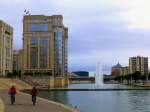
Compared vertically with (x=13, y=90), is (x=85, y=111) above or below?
below

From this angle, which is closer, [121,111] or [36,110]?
[36,110]

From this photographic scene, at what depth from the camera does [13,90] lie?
137 ft

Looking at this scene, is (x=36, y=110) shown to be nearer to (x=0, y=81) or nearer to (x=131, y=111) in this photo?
(x=131, y=111)

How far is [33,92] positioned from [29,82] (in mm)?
157623

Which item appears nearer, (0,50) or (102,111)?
(102,111)

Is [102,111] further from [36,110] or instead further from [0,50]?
[0,50]

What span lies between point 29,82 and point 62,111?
162350mm

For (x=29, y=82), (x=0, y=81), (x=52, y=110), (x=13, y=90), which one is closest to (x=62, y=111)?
(x=52, y=110)

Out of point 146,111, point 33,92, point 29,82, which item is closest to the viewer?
point 33,92

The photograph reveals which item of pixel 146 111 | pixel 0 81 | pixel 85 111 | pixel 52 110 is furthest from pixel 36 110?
pixel 0 81

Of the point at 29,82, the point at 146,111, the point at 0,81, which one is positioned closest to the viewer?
the point at 146,111

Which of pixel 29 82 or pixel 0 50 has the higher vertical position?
pixel 0 50

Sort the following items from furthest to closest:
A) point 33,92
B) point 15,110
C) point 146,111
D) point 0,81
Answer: point 0,81 → point 146,111 → point 33,92 → point 15,110

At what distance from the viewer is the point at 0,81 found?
152 metres
